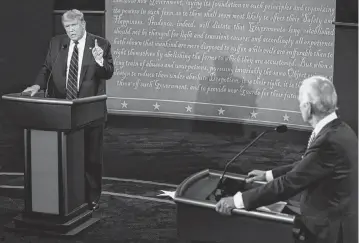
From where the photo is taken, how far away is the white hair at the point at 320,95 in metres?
2.42

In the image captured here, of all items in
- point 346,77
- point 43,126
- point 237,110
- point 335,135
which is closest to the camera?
point 335,135

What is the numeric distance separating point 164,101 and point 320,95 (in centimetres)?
346

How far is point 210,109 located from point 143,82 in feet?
2.35

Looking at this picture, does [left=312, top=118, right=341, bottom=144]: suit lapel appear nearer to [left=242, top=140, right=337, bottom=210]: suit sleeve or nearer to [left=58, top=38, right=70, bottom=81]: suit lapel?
[left=242, top=140, right=337, bottom=210]: suit sleeve

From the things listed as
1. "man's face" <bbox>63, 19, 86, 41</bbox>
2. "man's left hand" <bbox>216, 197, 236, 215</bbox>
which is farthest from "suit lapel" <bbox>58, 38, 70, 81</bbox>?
"man's left hand" <bbox>216, 197, 236, 215</bbox>

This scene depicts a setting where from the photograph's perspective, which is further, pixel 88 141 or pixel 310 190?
pixel 88 141

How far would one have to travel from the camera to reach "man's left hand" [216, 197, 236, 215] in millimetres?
2398

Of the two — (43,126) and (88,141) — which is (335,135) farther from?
(88,141)

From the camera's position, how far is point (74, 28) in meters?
4.08

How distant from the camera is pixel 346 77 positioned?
4.91 m

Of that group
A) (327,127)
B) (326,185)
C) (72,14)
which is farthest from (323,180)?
(72,14)

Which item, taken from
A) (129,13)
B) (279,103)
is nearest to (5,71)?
(129,13)

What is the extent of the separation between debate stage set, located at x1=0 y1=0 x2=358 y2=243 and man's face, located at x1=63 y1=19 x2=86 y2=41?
1.42 feet

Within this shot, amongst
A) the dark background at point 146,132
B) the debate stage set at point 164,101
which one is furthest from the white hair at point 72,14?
the dark background at point 146,132
